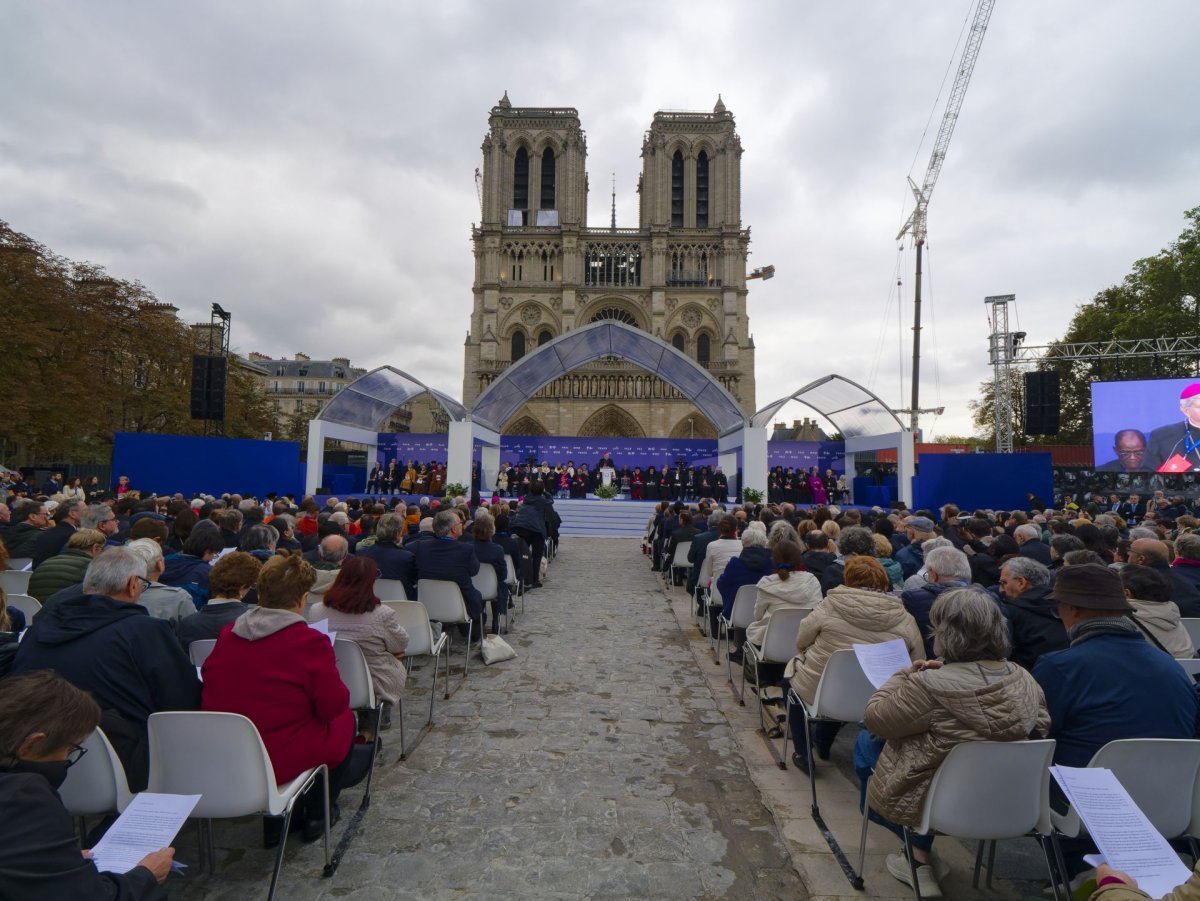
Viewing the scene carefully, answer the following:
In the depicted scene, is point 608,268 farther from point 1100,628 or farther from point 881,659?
point 1100,628

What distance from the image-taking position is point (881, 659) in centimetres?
261

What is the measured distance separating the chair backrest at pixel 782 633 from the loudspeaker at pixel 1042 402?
16.6m

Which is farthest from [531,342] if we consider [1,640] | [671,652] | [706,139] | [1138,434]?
[1,640]

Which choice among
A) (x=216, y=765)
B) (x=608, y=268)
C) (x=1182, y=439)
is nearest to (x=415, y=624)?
(x=216, y=765)

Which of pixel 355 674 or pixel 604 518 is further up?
pixel 355 674

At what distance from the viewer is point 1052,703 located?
7.16ft

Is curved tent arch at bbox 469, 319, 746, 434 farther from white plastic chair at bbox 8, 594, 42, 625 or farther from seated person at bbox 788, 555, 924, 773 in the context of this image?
seated person at bbox 788, 555, 924, 773

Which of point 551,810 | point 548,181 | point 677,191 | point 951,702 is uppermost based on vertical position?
point 548,181

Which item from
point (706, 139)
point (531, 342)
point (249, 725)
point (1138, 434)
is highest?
point (706, 139)

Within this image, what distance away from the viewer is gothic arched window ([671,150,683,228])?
39.4m

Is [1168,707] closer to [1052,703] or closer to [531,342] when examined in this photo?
[1052,703]

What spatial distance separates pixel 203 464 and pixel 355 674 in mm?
16128

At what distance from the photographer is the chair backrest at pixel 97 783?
196 centimetres

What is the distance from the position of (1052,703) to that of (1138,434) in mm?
19631
